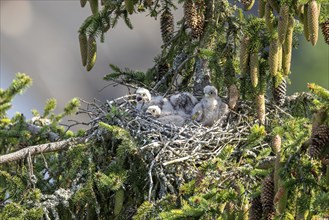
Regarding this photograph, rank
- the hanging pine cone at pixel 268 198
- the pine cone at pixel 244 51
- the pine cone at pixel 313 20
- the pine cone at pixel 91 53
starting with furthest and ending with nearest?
the pine cone at pixel 91 53, the pine cone at pixel 244 51, the pine cone at pixel 313 20, the hanging pine cone at pixel 268 198

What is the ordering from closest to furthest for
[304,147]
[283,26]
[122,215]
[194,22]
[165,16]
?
[304,147] → [283,26] → [122,215] → [194,22] → [165,16]

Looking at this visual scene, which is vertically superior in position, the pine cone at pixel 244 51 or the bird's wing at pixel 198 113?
the bird's wing at pixel 198 113

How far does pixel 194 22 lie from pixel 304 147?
115 inches

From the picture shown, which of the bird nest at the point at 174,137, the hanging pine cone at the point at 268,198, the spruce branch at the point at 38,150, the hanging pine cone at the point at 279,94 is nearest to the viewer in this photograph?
the hanging pine cone at the point at 268,198

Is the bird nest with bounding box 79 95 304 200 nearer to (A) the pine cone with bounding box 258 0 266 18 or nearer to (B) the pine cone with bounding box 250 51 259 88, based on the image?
(B) the pine cone with bounding box 250 51 259 88

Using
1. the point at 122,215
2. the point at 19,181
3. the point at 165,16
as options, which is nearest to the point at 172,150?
the point at 122,215

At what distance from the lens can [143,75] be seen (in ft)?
26.5

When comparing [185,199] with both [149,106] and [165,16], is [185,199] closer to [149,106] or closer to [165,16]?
[149,106]

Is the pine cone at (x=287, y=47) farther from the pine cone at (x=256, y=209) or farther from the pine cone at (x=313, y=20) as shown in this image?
the pine cone at (x=256, y=209)

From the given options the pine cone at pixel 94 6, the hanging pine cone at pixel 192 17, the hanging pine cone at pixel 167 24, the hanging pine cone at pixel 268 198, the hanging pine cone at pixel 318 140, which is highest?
the hanging pine cone at pixel 167 24

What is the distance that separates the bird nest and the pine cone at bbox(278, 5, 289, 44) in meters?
0.71

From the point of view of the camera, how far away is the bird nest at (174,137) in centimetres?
611

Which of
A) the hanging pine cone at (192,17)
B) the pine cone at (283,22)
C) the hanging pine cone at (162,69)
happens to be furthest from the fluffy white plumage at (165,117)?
the pine cone at (283,22)

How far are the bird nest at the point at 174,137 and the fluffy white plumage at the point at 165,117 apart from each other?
0.07 metres
